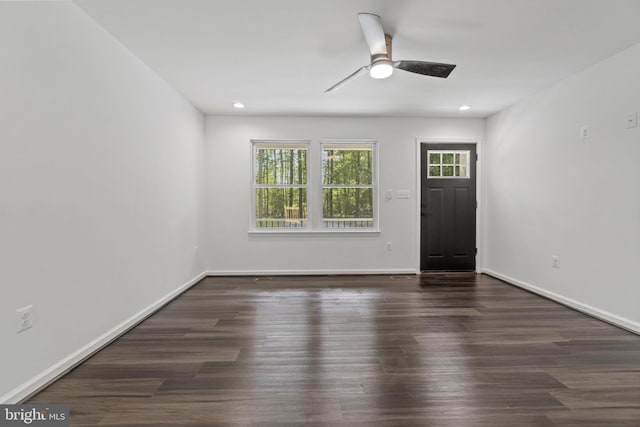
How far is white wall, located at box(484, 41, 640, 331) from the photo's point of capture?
255cm

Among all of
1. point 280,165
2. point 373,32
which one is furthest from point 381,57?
point 280,165

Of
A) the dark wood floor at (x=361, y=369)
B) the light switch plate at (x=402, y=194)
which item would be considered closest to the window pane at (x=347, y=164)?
the light switch plate at (x=402, y=194)

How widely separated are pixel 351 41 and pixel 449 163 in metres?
2.97

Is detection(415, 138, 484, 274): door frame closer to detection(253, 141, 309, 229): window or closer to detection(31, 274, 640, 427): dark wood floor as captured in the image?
A: detection(31, 274, 640, 427): dark wood floor

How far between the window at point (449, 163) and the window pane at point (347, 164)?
3.32ft

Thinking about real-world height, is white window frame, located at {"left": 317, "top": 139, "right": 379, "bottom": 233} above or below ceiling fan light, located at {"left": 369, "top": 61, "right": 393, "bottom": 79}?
below

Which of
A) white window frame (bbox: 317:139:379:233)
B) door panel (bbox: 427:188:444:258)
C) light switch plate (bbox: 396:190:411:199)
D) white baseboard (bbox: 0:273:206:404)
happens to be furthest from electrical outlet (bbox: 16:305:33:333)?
door panel (bbox: 427:188:444:258)

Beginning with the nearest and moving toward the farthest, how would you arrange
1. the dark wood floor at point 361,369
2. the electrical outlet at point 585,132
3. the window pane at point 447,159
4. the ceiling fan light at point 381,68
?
the dark wood floor at point 361,369 < the ceiling fan light at point 381,68 < the electrical outlet at point 585,132 < the window pane at point 447,159

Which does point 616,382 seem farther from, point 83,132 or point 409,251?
point 83,132

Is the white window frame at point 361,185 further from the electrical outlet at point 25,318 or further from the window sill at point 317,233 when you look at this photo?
the electrical outlet at point 25,318

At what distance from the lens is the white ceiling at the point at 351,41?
2006 mm

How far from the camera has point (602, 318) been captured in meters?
2.71

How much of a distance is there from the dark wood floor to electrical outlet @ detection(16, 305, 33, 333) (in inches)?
16.2

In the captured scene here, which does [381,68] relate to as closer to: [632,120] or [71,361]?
[632,120]
